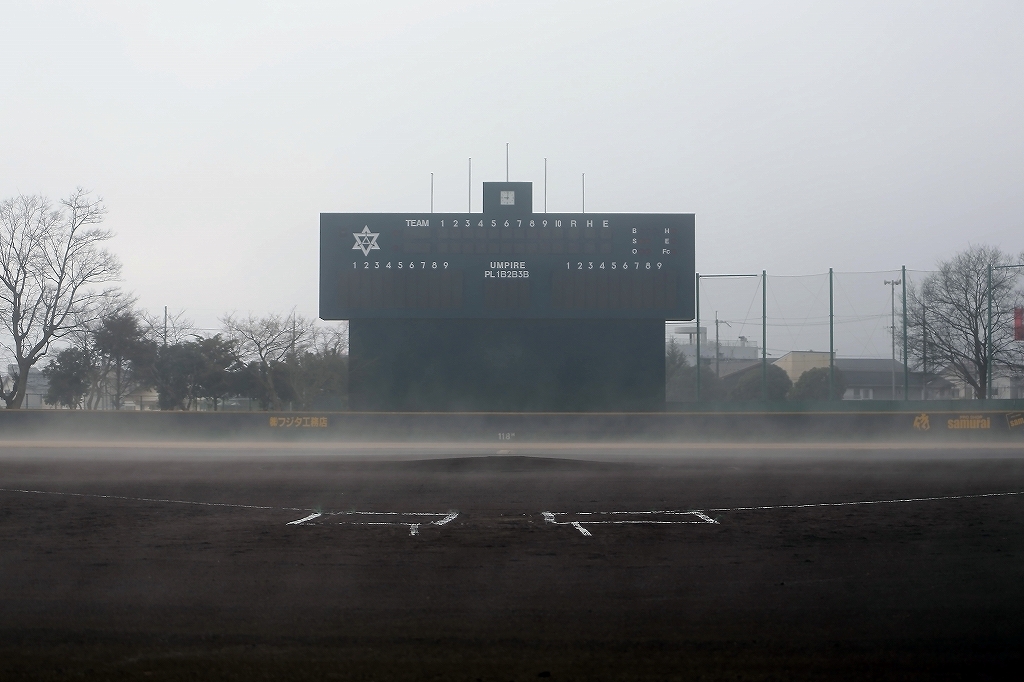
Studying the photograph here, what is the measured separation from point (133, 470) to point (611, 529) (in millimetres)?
13697

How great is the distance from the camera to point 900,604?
6629 millimetres

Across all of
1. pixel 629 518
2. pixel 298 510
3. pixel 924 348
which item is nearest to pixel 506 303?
pixel 298 510

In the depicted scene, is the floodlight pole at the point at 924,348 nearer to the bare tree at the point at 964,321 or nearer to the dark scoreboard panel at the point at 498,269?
the bare tree at the point at 964,321

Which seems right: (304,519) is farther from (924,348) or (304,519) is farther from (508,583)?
(924,348)

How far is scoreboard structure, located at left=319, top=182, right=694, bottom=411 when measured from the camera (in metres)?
32.4

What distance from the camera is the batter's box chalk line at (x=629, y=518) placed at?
11.4 meters

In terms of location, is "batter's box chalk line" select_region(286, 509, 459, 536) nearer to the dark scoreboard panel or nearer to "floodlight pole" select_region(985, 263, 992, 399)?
the dark scoreboard panel

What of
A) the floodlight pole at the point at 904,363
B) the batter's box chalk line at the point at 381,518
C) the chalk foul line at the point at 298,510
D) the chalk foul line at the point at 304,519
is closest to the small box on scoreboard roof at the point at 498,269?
the floodlight pole at the point at 904,363

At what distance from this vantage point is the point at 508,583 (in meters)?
7.48

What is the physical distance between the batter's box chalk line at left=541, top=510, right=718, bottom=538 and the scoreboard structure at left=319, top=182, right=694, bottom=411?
20.2m

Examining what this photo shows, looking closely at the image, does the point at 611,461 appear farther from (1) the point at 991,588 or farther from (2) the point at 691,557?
(1) the point at 991,588

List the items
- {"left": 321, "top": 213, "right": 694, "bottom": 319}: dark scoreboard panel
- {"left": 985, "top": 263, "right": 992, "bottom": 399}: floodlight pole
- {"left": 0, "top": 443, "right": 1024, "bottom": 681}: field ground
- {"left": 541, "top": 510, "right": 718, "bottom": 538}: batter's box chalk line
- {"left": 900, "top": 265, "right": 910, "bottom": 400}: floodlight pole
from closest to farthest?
{"left": 0, "top": 443, "right": 1024, "bottom": 681}: field ground → {"left": 541, "top": 510, "right": 718, "bottom": 538}: batter's box chalk line → {"left": 321, "top": 213, "right": 694, "bottom": 319}: dark scoreboard panel → {"left": 900, "top": 265, "right": 910, "bottom": 400}: floodlight pole → {"left": 985, "top": 263, "right": 992, "bottom": 399}: floodlight pole

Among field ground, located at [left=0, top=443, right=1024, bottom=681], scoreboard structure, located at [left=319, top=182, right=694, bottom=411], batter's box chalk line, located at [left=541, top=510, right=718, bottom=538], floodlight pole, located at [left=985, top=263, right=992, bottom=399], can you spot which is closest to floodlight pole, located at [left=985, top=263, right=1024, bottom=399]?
floodlight pole, located at [left=985, top=263, right=992, bottom=399]

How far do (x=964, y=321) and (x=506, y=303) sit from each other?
962 inches
